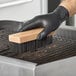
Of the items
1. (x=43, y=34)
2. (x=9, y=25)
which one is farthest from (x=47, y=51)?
(x=9, y=25)

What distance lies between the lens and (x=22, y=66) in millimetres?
399

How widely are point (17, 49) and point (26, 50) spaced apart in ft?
0.07

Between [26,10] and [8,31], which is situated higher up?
[8,31]

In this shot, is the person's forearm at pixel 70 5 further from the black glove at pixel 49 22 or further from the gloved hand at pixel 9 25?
the gloved hand at pixel 9 25

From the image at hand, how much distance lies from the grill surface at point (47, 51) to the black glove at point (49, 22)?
0.13 ft

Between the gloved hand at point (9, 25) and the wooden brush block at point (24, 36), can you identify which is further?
the gloved hand at point (9, 25)

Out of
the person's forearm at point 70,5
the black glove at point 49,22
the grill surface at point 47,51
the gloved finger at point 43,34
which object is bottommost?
the grill surface at point 47,51

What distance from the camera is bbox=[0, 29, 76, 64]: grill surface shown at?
0.49 m

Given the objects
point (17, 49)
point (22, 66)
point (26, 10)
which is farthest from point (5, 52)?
point (26, 10)

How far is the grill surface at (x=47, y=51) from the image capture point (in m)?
0.49

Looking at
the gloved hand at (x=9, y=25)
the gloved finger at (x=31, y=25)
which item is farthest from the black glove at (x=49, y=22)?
the gloved hand at (x=9, y=25)

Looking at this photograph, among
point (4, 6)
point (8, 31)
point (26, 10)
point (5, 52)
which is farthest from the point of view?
point (26, 10)

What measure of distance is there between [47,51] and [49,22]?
0.07 meters

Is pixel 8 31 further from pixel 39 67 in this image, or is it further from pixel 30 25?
pixel 39 67
